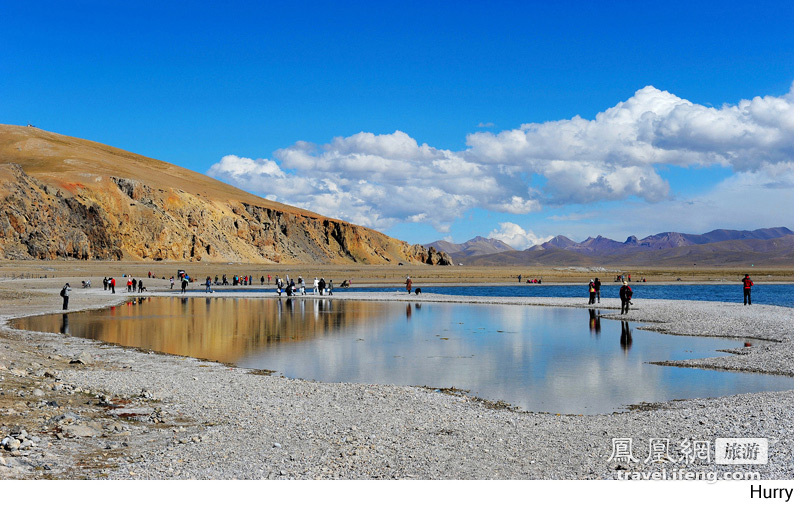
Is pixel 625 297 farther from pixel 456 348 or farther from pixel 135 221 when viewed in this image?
pixel 135 221

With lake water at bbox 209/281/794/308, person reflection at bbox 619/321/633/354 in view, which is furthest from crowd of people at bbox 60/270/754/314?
person reflection at bbox 619/321/633/354

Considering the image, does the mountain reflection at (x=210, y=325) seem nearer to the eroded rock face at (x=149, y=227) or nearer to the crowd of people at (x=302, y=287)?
the crowd of people at (x=302, y=287)

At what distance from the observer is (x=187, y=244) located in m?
113

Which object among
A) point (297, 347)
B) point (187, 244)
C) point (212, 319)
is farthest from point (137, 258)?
point (297, 347)

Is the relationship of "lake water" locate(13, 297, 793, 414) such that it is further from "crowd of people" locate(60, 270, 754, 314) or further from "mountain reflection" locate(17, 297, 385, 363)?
"crowd of people" locate(60, 270, 754, 314)

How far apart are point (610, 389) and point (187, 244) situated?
108 meters

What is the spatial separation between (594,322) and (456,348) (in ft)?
36.8

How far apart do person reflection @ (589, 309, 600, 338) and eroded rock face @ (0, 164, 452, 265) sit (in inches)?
3281

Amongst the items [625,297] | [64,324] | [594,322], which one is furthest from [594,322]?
Answer: [64,324]

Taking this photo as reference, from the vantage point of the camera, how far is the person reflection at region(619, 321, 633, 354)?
20.9 m

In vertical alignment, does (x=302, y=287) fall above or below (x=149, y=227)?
below

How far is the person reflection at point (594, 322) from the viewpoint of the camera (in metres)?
25.4

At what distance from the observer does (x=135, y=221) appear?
109 metres

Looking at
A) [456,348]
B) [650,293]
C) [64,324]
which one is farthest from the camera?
[650,293]
